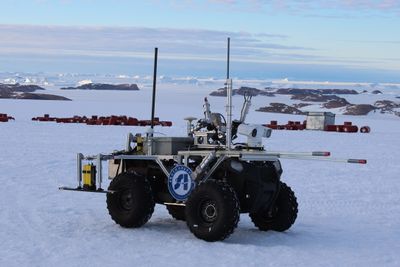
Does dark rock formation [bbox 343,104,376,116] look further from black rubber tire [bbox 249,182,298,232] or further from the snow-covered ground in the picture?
black rubber tire [bbox 249,182,298,232]

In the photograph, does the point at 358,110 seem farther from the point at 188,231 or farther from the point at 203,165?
the point at 203,165

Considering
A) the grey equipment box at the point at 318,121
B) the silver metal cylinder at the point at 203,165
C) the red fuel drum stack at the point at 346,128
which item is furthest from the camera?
the grey equipment box at the point at 318,121

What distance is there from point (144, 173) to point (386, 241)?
3365 millimetres

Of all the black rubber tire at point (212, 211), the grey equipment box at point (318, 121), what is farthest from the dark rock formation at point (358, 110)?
the black rubber tire at point (212, 211)

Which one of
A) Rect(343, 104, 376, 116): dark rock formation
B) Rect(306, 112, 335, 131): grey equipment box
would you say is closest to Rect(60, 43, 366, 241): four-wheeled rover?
Rect(306, 112, 335, 131): grey equipment box

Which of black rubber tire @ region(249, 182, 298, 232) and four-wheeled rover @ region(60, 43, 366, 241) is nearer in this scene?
four-wheeled rover @ region(60, 43, 366, 241)

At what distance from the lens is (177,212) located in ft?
34.8

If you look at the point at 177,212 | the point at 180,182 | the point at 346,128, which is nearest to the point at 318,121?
the point at 346,128

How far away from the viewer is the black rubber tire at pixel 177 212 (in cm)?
1052

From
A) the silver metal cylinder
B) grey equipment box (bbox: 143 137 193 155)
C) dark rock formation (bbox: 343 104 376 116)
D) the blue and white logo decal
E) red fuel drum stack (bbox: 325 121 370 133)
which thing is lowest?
dark rock formation (bbox: 343 104 376 116)

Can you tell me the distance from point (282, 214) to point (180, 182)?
1.51 m

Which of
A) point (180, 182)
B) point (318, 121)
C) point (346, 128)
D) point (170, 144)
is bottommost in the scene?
point (346, 128)

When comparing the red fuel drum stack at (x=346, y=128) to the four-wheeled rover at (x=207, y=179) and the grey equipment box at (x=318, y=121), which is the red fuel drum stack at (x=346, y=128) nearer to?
the grey equipment box at (x=318, y=121)

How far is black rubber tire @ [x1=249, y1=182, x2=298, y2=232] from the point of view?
32.6 ft
